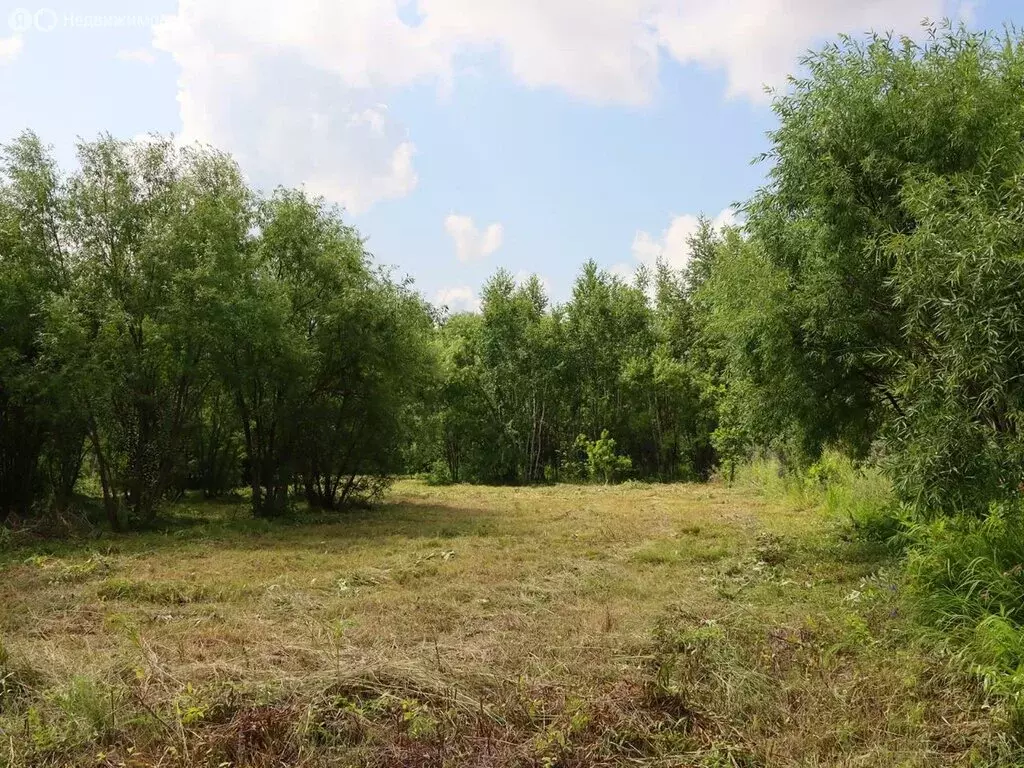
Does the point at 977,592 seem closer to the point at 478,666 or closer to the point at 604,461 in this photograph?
the point at 478,666

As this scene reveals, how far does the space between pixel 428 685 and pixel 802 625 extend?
11.3ft

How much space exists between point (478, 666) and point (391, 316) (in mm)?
12064

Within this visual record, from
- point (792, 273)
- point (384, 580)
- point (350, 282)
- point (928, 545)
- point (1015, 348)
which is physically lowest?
point (384, 580)

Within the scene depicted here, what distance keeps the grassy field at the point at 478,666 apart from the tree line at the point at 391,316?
1855mm

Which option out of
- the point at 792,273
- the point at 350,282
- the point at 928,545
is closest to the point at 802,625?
the point at 928,545

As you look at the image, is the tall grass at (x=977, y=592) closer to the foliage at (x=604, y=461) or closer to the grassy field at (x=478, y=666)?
the grassy field at (x=478, y=666)

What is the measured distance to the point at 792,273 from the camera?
32.7ft

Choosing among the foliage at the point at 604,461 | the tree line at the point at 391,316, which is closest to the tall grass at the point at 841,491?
the tree line at the point at 391,316

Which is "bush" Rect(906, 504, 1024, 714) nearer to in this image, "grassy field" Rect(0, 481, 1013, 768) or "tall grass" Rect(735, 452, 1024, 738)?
"tall grass" Rect(735, 452, 1024, 738)

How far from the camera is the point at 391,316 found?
16.3 metres


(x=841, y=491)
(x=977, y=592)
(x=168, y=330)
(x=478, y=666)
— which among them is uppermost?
(x=168, y=330)

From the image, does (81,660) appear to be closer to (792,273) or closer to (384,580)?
(384,580)

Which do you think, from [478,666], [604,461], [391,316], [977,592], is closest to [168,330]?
[391,316]

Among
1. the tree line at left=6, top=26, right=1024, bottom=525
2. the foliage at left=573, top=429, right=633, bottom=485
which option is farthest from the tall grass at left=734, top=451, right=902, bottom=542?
the foliage at left=573, top=429, right=633, bottom=485
